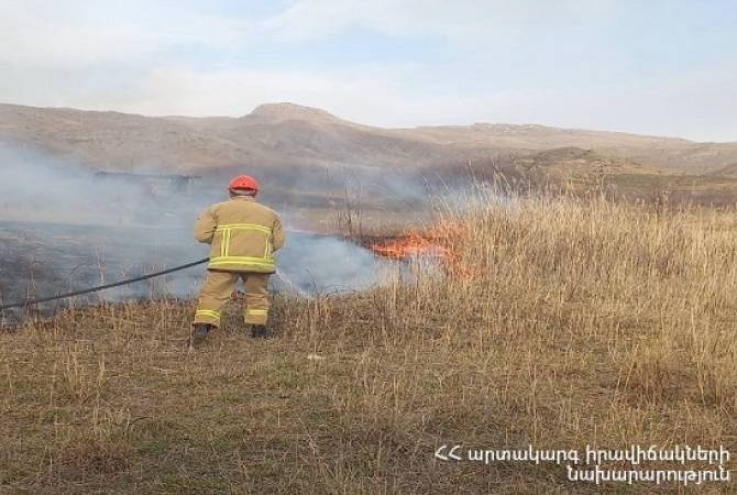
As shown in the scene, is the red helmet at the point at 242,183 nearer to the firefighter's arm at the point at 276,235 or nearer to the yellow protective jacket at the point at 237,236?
the yellow protective jacket at the point at 237,236

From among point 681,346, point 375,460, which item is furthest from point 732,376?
point 375,460

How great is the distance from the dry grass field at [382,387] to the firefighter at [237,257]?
28 centimetres

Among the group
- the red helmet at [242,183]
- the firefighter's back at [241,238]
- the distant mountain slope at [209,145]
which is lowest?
the firefighter's back at [241,238]

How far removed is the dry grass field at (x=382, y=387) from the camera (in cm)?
353

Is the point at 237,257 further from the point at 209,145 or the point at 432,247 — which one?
the point at 209,145

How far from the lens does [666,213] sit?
11.5m

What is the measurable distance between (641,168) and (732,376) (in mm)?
27169

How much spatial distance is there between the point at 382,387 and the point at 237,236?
2.53m

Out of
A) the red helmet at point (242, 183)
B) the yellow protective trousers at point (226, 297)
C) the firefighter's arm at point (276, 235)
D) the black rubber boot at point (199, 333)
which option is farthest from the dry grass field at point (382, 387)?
the red helmet at point (242, 183)

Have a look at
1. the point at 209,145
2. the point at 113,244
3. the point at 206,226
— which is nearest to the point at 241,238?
the point at 206,226

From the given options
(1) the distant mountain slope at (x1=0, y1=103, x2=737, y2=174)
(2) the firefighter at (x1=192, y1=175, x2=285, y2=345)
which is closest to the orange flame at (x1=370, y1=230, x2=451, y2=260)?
(2) the firefighter at (x1=192, y1=175, x2=285, y2=345)

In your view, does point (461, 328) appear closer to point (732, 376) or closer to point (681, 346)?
point (681, 346)

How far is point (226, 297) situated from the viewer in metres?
6.39

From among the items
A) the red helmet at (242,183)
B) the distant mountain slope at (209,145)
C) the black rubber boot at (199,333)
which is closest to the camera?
the black rubber boot at (199,333)
